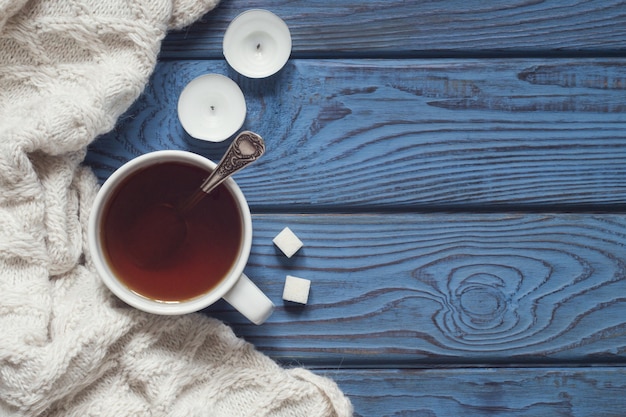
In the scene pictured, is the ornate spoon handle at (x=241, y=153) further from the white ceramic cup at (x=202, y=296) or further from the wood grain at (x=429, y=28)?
the wood grain at (x=429, y=28)

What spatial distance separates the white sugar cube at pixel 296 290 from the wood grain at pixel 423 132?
7cm

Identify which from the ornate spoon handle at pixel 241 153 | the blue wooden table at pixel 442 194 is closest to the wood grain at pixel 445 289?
the blue wooden table at pixel 442 194

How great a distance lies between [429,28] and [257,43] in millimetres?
172

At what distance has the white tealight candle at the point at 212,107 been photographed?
70cm

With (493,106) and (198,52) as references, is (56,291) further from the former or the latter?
(493,106)

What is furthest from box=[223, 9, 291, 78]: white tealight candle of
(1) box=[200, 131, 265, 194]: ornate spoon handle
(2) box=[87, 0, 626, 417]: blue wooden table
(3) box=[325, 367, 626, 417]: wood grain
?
(3) box=[325, 367, 626, 417]: wood grain

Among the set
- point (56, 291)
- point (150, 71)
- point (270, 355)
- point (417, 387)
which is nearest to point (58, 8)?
point (150, 71)

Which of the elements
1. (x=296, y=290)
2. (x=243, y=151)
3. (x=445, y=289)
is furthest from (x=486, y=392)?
(x=243, y=151)

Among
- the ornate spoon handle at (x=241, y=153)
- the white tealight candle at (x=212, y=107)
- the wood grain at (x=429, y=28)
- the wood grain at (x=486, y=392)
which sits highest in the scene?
the wood grain at (x=429, y=28)

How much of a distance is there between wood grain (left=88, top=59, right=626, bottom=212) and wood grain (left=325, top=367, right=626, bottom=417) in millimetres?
168

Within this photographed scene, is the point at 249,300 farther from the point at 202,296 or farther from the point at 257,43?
the point at 257,43

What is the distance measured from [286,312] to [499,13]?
14.5 inches

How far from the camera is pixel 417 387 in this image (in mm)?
729

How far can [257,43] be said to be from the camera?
2.33 feet
